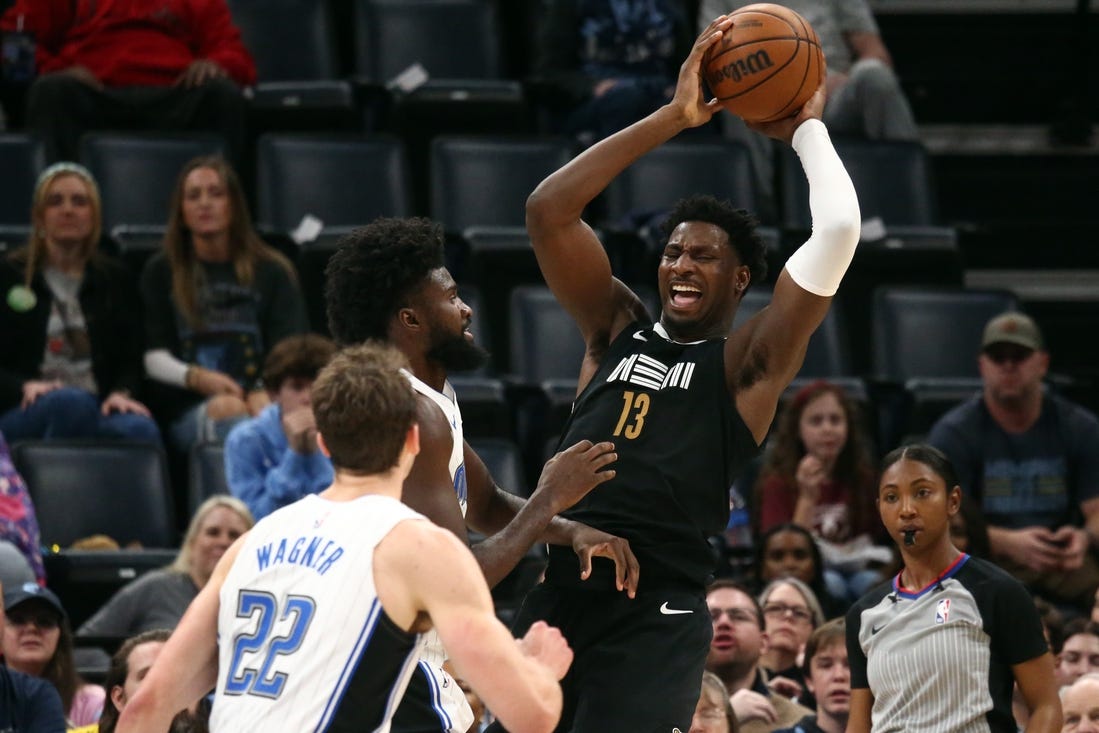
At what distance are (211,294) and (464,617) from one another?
5022 millimetres

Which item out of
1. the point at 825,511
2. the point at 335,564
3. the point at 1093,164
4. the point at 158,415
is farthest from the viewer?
the point at 1093,164

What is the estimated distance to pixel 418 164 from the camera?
9.70m

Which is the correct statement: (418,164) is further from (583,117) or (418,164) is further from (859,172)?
(859,172)

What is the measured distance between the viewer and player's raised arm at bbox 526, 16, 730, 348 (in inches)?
180

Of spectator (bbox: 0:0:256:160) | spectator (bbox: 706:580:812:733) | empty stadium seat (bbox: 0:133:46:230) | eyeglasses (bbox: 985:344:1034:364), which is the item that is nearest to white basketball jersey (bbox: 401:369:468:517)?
spectator (bbox: 706:580:812:733)

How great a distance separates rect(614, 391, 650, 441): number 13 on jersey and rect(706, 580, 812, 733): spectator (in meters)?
2.00

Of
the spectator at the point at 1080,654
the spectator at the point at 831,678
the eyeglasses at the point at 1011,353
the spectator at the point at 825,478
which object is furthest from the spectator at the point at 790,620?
the eyeglasses at the point at 1011,353

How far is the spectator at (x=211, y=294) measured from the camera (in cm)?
796

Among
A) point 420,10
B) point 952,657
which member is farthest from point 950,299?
point 952,657

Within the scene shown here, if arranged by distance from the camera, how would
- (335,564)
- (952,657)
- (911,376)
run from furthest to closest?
(911,376) → (952,657) → (335,564)

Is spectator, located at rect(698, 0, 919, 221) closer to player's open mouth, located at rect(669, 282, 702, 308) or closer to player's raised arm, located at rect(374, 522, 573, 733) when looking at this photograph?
player's open mouth, located at rect(669, 282, 702, 308)

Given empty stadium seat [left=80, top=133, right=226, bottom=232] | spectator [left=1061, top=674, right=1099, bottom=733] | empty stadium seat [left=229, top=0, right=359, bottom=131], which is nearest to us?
spectator [left=1061, top=674, right=1099, bottom=733]

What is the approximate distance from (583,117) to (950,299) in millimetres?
2040

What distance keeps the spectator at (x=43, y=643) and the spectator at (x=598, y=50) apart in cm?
416
